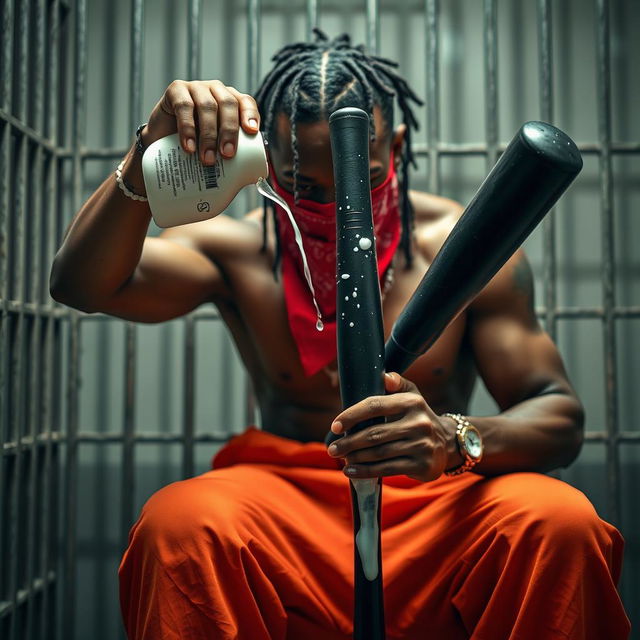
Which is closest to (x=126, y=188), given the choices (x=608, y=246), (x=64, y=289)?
(x=64, y=289)

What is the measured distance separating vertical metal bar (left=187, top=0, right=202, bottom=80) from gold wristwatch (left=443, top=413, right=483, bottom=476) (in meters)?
1.09

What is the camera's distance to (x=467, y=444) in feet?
3.64

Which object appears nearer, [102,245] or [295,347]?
[102,245]

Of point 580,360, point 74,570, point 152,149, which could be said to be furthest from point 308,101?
point 74,570

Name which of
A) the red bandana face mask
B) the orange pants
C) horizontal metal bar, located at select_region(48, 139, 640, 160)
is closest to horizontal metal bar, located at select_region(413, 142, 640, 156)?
horizontal metal bar, located at select_region(48, 139, 640, 160)

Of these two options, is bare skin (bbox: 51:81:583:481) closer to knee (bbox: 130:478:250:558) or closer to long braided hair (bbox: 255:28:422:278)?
long braided hair (bbox: 255:28:422:278)

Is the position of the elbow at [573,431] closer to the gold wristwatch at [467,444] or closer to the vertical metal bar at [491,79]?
the gold wristwatch at [467,444]

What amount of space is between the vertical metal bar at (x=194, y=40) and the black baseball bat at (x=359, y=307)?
945mm

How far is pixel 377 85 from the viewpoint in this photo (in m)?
1.37

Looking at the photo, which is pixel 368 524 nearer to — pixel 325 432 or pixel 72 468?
pixel 325 432

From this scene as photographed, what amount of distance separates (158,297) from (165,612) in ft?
1.72

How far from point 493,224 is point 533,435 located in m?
0.46

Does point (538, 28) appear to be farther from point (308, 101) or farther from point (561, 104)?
point (308, 101)

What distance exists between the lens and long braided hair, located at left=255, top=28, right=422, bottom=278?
1.26 m
